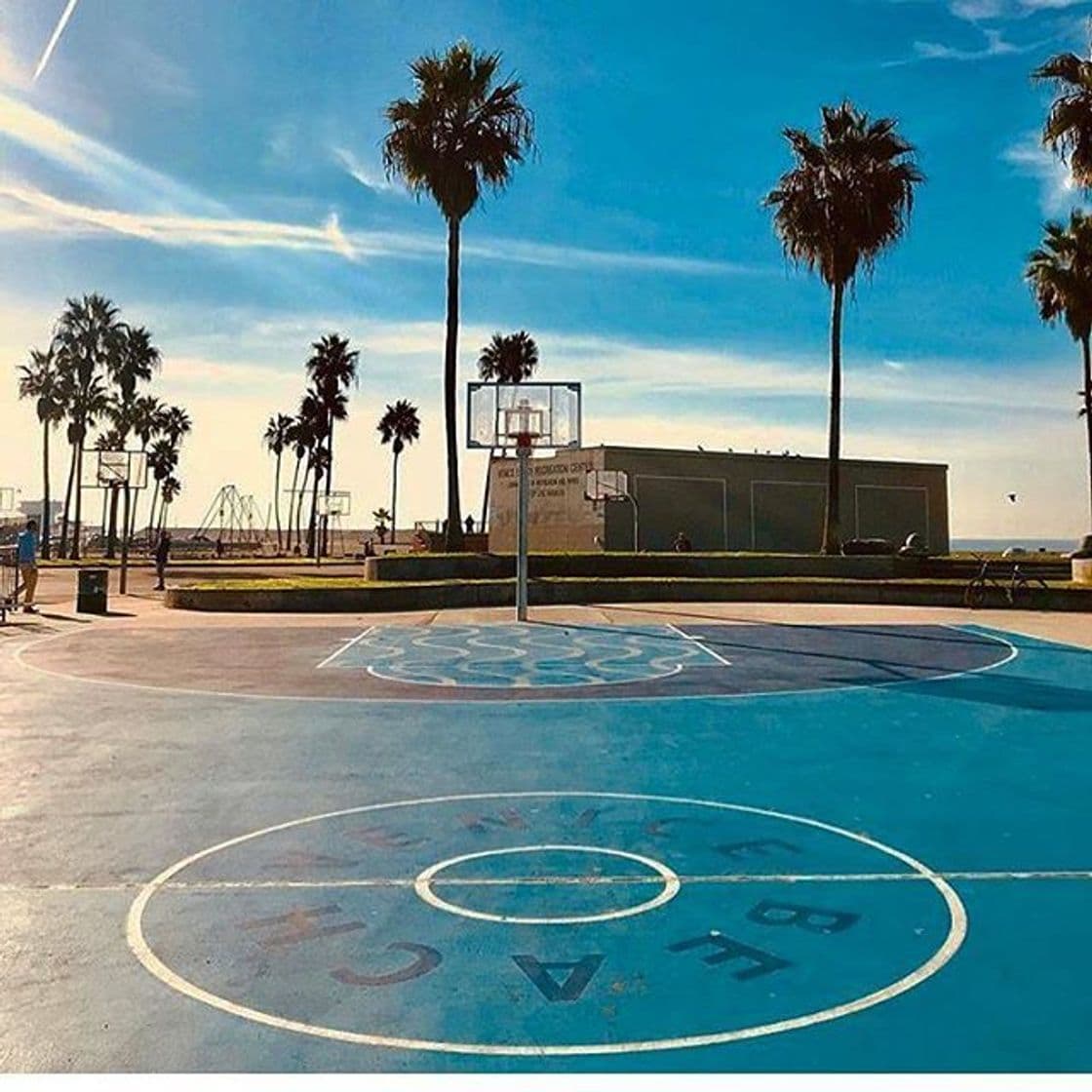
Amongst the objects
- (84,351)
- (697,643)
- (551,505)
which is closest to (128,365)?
(84,351)

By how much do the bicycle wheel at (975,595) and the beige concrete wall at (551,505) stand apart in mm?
16446

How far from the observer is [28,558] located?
71.9 ft

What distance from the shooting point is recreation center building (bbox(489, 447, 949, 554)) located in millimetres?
39250

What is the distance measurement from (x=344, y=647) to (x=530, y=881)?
11.2 metres

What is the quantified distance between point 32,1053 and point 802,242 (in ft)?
101

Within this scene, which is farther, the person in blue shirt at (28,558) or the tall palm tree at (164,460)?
the tall palm tree at (164,460)

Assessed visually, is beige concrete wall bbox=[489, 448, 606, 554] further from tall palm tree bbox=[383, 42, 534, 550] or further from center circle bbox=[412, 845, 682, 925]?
center circle bbox=[412, 845, 682, 925]

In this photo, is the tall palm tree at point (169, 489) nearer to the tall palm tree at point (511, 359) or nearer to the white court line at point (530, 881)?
the tall palm tree at point (511, 359)

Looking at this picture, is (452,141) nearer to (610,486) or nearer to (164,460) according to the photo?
(610,486)

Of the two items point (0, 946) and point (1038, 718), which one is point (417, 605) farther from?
point (0, 946)

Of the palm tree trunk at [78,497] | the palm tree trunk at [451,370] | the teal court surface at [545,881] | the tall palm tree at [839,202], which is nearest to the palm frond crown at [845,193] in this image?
the tall palm tree at [839,202]

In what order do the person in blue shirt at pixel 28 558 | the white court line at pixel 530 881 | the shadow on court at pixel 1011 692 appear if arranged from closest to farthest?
the white court line at pixel 530 881 → the shadow on court at pixel 1011 692 → the person in blue shirt at pixel 28 558

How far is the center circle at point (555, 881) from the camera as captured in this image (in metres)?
4.59

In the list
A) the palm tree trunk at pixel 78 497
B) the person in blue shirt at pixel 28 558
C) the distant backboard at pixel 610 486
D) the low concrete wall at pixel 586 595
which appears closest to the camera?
the person in blue shirt at pixel 28 558
